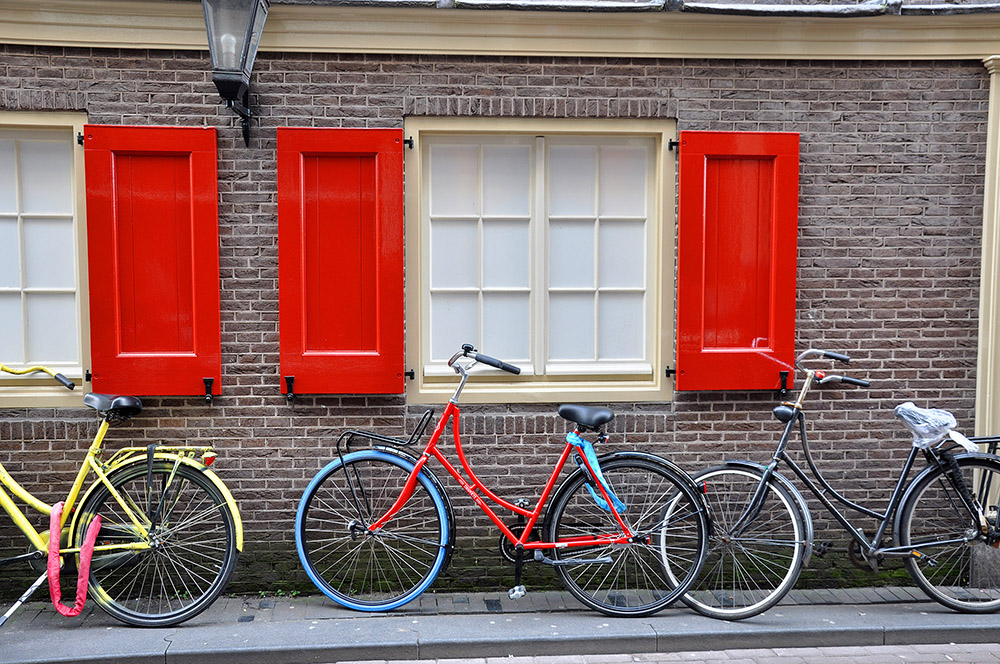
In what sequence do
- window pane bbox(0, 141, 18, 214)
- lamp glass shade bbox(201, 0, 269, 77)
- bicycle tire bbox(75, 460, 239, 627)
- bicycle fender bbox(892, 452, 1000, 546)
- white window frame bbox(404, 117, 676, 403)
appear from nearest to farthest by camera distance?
lamp glass shade bbox(201, 0, 269, 77) < bicycle tire bbox(75, 460, 239, 627) < bicycle fender bbox(892, 452, 1000, 546) < window pane bbox(0, 141, 18, 214) < white window frame bbox(404, 117, 676, 403)

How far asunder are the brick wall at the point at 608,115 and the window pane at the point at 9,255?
27.6 inches

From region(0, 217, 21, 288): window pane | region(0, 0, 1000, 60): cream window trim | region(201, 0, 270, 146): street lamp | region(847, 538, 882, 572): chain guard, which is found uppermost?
region(0, 0, 1000, 60): cream window trim

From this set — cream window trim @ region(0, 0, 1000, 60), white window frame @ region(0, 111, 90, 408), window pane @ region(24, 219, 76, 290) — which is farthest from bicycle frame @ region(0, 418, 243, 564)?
cream window trim @ region(0, 0, 1000, 60)

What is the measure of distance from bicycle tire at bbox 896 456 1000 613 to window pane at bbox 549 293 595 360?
2.10m

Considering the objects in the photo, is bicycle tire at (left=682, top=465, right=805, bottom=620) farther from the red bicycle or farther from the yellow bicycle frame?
the yellow bicycle frame

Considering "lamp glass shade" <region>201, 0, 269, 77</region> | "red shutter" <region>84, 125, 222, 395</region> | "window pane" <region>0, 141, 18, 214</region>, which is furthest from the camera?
"window pane" <region>0, 141, 18, 214</region>

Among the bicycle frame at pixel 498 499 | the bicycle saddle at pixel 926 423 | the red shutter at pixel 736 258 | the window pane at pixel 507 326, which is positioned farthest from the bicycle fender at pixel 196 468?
the bicycle saddle at pixel 926 423

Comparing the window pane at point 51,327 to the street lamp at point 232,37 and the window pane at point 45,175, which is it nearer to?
the window pane at point 45,175

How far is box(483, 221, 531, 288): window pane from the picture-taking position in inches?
205

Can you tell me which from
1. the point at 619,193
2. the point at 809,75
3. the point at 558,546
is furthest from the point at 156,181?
the point at 809,75

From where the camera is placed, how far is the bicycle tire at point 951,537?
475 cm

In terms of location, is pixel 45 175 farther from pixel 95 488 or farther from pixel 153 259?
pixel 95 488

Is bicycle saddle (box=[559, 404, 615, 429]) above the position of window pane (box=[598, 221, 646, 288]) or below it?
below

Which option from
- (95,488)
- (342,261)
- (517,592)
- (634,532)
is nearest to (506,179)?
(342,261)
